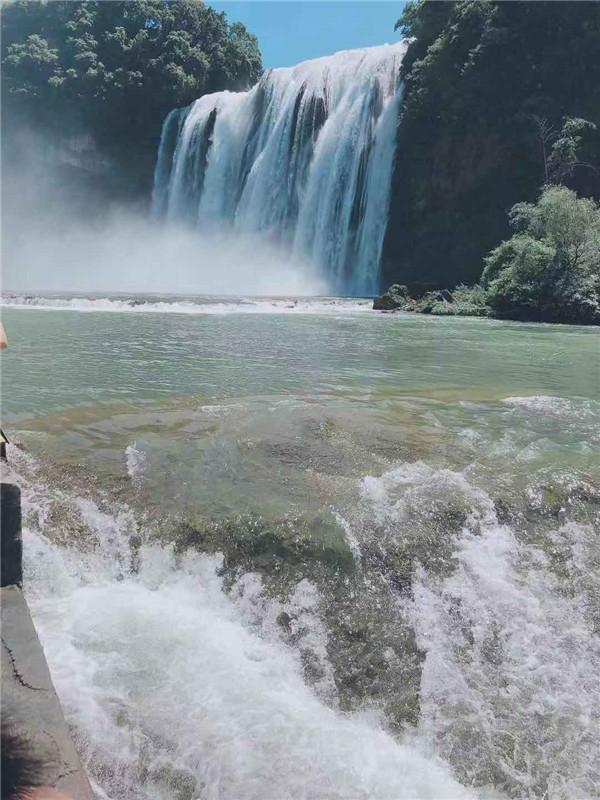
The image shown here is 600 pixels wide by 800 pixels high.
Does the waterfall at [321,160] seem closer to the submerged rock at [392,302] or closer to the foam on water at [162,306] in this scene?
the submerged rock at [392,302]

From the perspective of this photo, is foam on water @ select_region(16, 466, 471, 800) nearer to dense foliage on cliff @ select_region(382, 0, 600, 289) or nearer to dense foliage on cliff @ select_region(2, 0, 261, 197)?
dense foliage on cliff @ select_region(382, 0, 600, 289)

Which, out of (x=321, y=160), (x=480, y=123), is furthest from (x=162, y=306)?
(x=480, y=123)

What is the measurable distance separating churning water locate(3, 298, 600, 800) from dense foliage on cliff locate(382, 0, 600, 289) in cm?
2086

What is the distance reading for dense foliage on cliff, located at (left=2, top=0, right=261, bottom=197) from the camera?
144 ft

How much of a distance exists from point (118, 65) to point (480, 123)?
29349 mm

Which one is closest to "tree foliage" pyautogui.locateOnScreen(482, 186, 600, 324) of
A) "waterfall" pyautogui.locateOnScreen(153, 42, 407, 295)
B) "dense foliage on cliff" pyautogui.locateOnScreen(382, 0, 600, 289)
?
"dense foliage on cliff" pyautogui.locateOnScreen(382, 0, 600, 289)

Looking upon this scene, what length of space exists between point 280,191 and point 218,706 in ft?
103

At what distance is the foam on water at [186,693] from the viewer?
8.45 ft

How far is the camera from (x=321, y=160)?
1182 inches

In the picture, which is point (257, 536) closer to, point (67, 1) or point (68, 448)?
point (68, 448)

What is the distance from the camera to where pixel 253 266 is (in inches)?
1353

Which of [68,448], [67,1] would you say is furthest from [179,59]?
[68,448]

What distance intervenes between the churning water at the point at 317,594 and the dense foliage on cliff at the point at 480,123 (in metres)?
20.9

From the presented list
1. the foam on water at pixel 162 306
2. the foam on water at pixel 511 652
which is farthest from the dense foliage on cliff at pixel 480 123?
the foam on water at pixel 511 652
